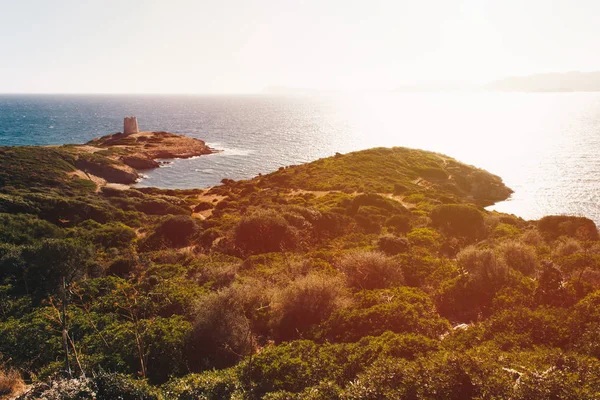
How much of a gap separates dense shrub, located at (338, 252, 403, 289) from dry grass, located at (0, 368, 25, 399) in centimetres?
1291

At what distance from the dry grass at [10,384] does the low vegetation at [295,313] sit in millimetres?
48

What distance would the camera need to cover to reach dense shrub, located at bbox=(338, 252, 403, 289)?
55.5 feet

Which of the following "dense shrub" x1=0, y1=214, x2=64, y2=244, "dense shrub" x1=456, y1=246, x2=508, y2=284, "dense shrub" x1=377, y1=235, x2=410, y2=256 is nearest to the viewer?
"dense shrub" x1=456, y1=246, x2=508, y2=284

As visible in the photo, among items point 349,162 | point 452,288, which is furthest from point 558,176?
point 452,288

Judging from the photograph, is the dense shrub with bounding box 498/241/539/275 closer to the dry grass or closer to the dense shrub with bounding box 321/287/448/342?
the dense shrub with bounding box 321/287/448/342

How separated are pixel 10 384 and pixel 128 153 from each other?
2937 inches

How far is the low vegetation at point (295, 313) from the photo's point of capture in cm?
902

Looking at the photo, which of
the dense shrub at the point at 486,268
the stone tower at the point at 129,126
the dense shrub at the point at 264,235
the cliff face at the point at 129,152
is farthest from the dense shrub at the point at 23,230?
the stone tower at the point at 129,126

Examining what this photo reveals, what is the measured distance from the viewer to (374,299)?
14062mm

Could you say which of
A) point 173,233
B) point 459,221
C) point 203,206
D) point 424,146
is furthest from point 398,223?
point 424,146

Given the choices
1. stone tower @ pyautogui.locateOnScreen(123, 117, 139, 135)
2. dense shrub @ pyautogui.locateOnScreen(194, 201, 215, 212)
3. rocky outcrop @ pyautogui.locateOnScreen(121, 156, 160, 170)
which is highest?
stone tower @ pyautogui.locateOnScreen(123, 117, 139, 135)

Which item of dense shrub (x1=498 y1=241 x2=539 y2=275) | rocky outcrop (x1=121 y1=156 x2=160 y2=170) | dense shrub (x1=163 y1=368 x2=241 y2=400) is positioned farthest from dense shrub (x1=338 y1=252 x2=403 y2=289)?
rocky outcrop (x1=121 y1=156 x2=160 y2=170)

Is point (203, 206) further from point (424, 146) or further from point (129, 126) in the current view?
point (424, 146)

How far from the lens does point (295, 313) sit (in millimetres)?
13828
